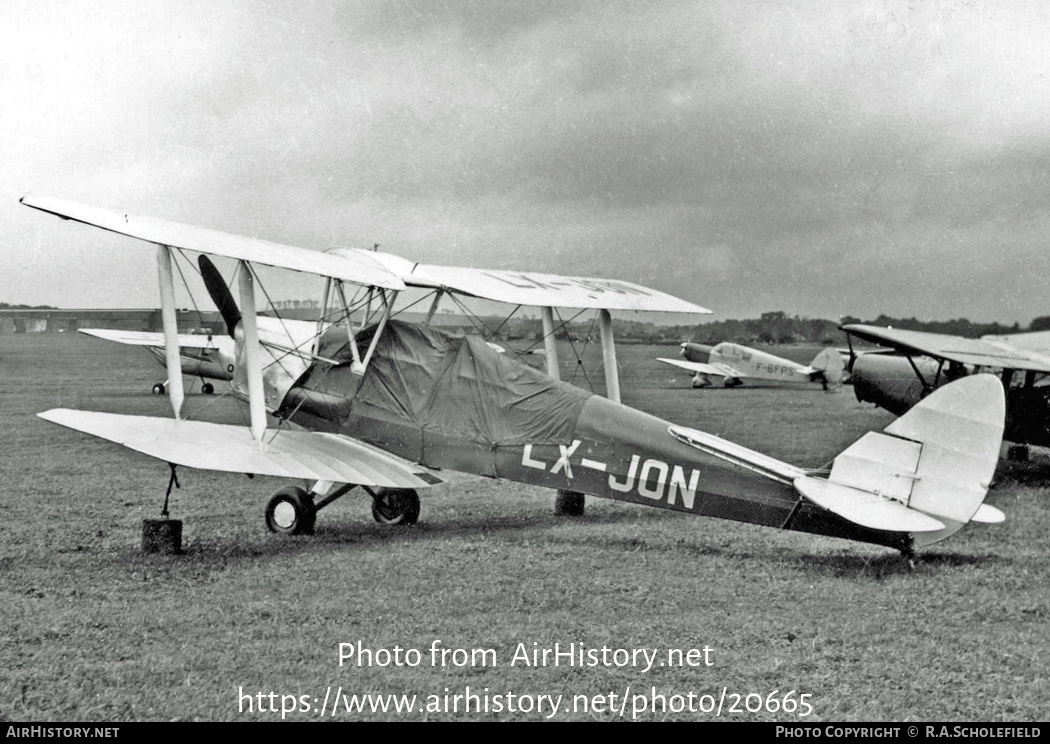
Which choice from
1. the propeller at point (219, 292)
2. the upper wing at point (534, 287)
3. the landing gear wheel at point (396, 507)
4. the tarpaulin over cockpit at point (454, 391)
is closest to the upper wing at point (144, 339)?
the propeller at point (219, 292)

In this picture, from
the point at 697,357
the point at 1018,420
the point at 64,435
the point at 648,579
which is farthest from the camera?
the point at 697,357

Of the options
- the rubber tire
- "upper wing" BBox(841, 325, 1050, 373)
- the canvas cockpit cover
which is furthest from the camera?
"upper wing" BBox(841, 325, 1050, 373)

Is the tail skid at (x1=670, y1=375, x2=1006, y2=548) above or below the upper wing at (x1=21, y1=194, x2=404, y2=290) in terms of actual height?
below

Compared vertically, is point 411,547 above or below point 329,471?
below

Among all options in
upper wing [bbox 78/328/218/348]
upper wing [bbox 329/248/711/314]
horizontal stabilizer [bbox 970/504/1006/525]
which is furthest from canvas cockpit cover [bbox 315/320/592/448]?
upper wing [bbox 78/328/218/348]

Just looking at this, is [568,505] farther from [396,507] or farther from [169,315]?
[169,315]

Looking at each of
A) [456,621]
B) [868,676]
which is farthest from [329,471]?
[868,676]

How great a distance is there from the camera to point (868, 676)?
4035mm

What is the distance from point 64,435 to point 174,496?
5.53 metres

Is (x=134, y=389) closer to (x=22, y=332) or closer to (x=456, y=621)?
(x=456, y=621)

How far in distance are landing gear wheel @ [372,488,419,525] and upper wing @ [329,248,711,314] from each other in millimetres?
1736

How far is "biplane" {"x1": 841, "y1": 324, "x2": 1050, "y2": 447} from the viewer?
1030 centimetres

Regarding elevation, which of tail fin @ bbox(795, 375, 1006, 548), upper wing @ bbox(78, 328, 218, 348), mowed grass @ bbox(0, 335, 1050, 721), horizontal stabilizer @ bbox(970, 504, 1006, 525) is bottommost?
mowed grass @ bbox(0, 335, 1050, 721)

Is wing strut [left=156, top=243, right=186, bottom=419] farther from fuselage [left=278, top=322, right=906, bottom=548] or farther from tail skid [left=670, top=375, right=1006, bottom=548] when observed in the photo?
tail skid [left=670, top=375, right=1006, bottom=548]
